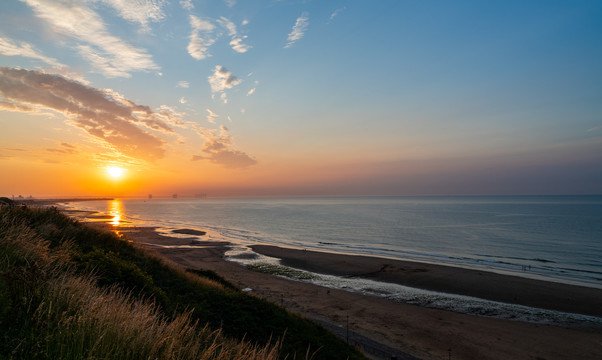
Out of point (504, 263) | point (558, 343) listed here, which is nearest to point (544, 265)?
point (504, 263)

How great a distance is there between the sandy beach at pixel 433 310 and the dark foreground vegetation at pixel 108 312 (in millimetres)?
6628

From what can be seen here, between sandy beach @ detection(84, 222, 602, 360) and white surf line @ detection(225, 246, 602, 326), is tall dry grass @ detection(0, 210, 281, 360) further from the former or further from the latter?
white surf line @ detection(225, 246, 602, 326)

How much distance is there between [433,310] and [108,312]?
89.6ft

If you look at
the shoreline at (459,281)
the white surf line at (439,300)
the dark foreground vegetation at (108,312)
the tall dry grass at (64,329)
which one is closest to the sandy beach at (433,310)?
the shoreline at (459,281)

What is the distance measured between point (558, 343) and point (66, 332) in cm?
2764

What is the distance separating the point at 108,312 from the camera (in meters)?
4.59

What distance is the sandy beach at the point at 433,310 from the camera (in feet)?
62.8

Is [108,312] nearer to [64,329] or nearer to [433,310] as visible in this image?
[64,329]

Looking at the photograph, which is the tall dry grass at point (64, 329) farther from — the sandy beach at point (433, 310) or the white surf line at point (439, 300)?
the white surf line at point (439, 300)

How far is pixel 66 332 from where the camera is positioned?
382 centimetres

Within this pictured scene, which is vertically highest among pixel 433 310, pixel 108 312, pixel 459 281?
pixel 108 312

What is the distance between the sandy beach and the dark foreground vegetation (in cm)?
663

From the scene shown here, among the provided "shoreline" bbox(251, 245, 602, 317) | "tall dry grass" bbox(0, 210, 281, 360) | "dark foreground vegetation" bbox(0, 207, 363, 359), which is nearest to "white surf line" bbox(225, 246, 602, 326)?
"shoreline" bbox(251, 245, 602, 317)

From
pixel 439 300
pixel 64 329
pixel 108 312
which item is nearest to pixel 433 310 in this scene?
pixel 439 300
